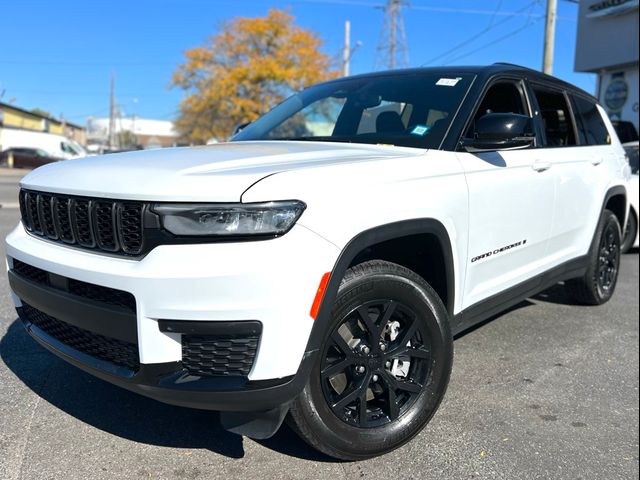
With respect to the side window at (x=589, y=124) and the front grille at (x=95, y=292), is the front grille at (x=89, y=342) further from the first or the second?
the side window at (x=589, y=124)

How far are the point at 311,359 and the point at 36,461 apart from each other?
1303 millimetres

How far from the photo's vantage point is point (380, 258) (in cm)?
267

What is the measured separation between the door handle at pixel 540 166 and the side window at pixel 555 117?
0.33 metres

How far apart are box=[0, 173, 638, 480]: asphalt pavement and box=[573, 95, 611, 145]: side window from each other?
5.96 ft

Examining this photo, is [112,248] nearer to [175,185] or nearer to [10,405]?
[175,185]

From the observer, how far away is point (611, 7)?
1869 cm

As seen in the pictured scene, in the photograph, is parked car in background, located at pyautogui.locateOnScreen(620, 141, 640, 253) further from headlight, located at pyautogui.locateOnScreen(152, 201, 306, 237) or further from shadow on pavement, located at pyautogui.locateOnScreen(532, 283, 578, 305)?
headlight, located at pyautogui.locateOnScreen(152, 201, 306, 237)

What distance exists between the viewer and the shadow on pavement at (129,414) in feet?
8.40

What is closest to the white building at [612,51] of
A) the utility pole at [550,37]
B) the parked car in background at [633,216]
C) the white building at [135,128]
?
the utility pole at [550,37]

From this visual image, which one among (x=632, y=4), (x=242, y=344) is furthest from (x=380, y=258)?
(x=632, y=4)

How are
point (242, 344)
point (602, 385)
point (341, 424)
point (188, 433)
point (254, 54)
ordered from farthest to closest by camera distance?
point (254, 54), point (602, 385), point (188, 433), point (341, 424), point (242, 344)

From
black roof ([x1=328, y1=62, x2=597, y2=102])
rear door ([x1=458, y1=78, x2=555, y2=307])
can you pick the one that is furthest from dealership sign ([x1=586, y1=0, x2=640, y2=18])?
rear door ([x1=458, y1=78, x2=555, y2=307])

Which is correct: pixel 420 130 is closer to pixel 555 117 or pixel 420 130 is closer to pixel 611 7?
pixel 555 117

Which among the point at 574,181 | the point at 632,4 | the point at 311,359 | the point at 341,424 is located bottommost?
the point at 341,424
